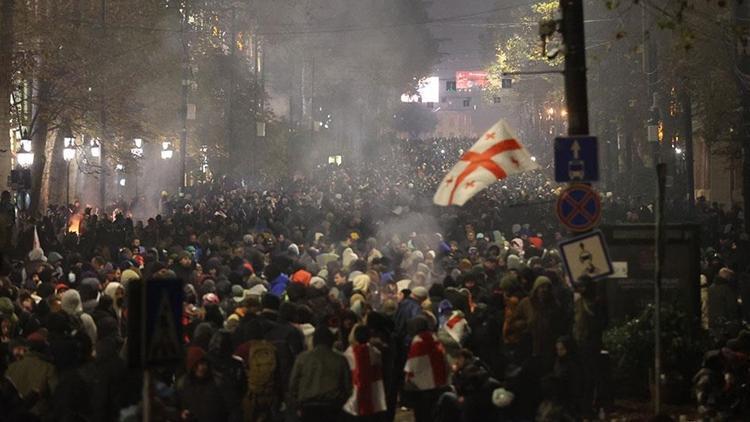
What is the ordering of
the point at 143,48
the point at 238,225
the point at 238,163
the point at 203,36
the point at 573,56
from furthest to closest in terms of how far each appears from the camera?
the point at 238,163 < the point at 203,36 < the point at 143,48 < the point at 238,225 < the point at 573,56

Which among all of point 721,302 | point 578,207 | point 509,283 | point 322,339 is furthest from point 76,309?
point 721,302

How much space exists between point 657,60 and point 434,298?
32.6 m

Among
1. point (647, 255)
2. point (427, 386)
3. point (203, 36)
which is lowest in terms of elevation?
point (427, 386)

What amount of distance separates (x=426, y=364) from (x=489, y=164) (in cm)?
260

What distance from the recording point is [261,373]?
12.4m

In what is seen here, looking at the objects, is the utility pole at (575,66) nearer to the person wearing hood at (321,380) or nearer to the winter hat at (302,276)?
the person wearing hood at (321,380)

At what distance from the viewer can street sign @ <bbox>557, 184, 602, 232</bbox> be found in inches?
527

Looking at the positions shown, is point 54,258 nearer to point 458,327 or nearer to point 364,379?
point 458,327

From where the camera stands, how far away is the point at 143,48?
4519 centimetres

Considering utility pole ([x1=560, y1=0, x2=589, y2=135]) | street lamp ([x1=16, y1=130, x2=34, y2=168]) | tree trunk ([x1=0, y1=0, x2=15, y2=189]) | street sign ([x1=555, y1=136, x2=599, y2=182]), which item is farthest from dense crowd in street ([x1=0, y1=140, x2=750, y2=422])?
street lamp ([x1=16, y1=130, x2=34, y2=168])

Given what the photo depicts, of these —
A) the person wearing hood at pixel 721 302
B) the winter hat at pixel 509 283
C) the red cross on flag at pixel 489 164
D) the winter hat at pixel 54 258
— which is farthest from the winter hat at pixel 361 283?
the winter hat at pixel 54 258

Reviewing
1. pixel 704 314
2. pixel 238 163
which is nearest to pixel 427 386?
pixel 704 314

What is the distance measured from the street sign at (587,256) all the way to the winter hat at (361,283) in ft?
18.0

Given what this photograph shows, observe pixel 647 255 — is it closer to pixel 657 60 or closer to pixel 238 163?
pixel 657 60
